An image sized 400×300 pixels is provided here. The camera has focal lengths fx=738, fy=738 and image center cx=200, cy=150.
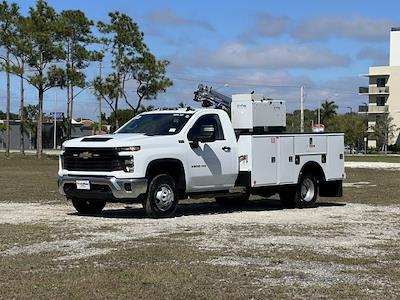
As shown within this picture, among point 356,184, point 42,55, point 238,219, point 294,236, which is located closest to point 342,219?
point 238,219

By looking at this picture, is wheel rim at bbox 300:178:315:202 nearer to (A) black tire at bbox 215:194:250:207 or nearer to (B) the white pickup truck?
(B) the white pickup truck

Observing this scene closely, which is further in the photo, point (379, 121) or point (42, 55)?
point (379, 121)

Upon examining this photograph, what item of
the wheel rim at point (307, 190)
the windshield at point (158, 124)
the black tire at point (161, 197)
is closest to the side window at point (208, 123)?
the windshield at point (158, 124)

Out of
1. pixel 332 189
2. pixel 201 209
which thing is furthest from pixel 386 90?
pixel 201 209

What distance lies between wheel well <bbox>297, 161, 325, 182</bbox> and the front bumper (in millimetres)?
4842

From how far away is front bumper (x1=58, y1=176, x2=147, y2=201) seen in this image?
13727 millimetres

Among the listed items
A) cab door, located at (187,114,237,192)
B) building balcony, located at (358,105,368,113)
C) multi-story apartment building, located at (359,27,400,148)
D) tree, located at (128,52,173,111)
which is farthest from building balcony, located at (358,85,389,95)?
cab door, located at (187,114,237,192)

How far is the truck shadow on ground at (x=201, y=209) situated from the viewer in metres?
15.1

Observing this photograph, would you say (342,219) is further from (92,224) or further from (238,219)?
(92,224)

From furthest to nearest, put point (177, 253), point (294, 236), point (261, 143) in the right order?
point (261, 143) → point (294, 236) → point (177, 253)

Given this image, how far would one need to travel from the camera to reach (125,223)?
1320 cm

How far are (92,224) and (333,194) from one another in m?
7.52

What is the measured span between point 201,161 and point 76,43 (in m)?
38.1

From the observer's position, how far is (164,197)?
46.8 feet
